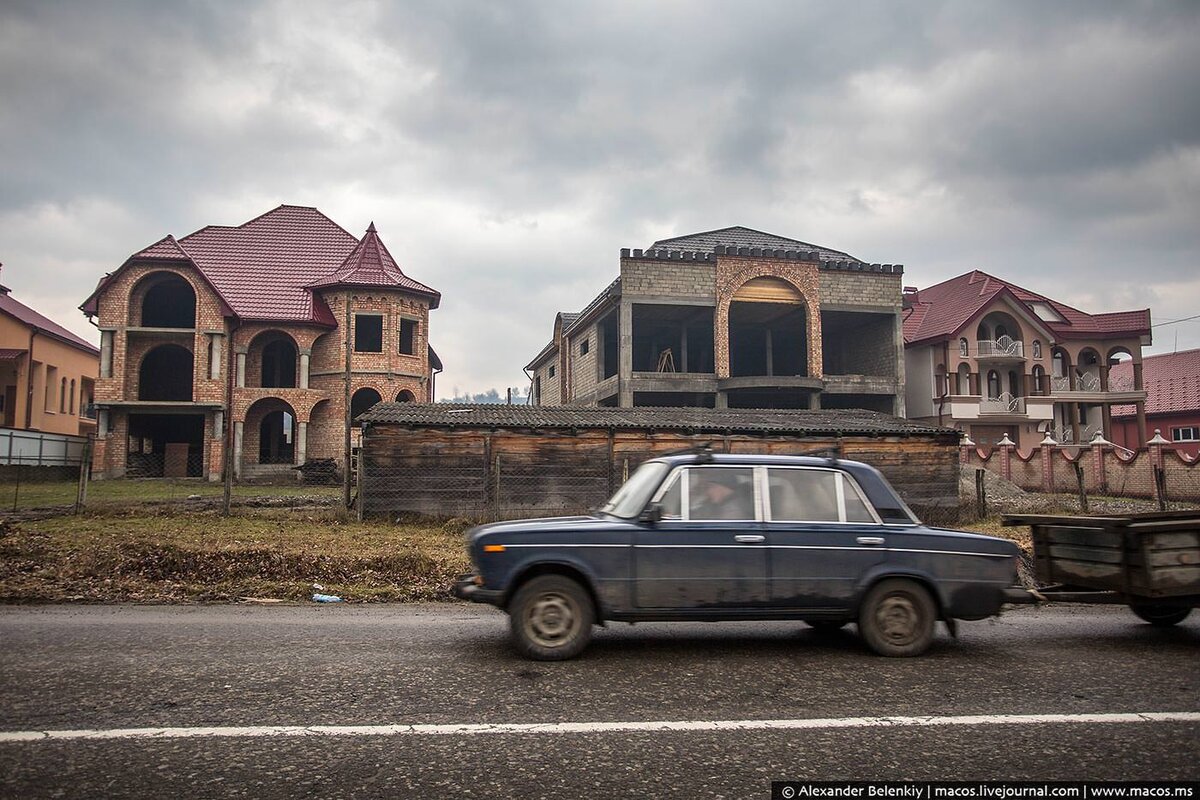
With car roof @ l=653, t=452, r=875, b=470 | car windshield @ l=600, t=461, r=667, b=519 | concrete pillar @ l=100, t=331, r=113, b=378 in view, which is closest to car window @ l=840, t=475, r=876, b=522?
car roof @ l=653, t=452, r=875, b=470

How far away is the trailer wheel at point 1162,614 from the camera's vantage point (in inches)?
303

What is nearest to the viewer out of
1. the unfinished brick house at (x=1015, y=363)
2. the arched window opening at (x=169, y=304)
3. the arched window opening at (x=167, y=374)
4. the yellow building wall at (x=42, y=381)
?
the arched window opening at (x=169, y=304)

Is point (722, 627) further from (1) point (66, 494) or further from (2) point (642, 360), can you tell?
(2) point (642, 360)

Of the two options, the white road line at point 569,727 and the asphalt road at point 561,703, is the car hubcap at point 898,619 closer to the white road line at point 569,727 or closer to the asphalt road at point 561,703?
the asphalt road at point 561,703

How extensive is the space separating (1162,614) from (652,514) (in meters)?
5.26

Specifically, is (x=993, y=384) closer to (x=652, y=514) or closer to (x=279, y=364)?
(x=279, y=364)

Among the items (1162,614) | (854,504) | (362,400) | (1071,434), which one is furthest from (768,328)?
(854,504)

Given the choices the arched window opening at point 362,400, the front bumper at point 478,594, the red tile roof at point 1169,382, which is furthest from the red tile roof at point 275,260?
the red tile roof at point 1169,382

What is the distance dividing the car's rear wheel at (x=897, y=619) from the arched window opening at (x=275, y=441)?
33130 millimetres

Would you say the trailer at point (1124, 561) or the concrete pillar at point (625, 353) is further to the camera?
the concrete pillar at point (625, 353)

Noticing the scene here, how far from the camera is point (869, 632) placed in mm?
6410

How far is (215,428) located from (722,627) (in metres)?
31.0

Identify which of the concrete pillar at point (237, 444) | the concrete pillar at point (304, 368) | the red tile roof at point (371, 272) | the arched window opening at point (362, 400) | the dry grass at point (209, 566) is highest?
the red tile roof at point (371, 272)

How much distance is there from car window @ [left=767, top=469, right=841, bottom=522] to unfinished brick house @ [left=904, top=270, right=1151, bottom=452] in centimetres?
3779
